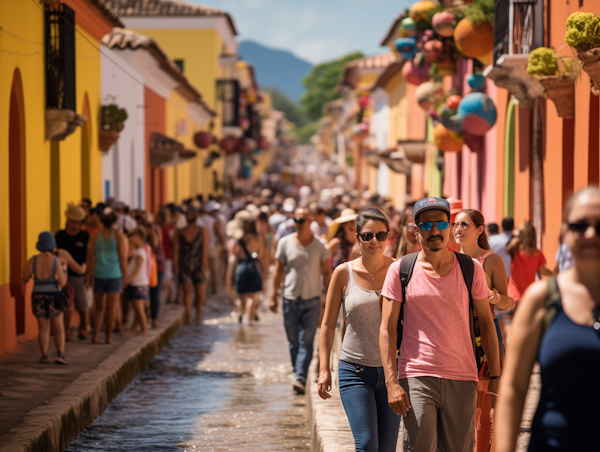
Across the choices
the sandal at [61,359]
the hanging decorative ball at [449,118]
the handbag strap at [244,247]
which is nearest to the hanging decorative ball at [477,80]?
the hanging decorative ball at [449,118]

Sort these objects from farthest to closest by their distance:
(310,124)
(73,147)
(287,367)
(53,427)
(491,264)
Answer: (310,124) → (73,147) → (287,367) → (53,427) → (491,264)

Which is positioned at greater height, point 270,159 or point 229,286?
point 270,159

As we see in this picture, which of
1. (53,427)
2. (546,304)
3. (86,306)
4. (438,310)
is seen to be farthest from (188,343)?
(546,304)

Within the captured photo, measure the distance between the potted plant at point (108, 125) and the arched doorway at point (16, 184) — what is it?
5.45 meters

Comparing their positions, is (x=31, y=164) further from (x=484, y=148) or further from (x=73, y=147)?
(x=484, y=148)

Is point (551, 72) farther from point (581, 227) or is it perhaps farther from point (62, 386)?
point (581, 227)

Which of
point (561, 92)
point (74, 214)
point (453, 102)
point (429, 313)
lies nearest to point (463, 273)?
point (429, 313)

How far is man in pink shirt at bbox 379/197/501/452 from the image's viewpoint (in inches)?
180

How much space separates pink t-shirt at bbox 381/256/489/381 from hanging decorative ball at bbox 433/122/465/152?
502 inches

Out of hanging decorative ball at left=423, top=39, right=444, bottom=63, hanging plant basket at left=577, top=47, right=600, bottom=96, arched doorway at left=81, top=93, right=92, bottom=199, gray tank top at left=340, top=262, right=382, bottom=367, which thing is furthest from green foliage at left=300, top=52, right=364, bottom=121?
gray tank top at left=340, top=262, right=382, bottom=367

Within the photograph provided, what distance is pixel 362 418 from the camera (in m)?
5.16

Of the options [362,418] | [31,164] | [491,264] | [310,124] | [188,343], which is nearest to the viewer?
[362,418]

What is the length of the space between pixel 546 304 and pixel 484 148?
14.9m

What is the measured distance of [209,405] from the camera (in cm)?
934
